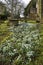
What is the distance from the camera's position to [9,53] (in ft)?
19.0

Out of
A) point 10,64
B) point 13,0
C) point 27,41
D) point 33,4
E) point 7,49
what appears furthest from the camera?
point 13,0

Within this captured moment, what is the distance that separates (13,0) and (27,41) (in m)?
26.5

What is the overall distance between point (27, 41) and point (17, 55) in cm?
132

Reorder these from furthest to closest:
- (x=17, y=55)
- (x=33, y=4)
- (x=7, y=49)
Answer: (x=33, y=4), (x=7, y=49), (x=17, y=55)

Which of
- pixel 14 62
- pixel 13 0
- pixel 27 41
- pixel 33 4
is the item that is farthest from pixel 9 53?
pixel 13 0

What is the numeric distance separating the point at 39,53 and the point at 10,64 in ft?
3.58

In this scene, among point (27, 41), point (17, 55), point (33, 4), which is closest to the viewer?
point (17, 55)

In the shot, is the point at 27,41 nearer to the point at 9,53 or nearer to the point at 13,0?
the point at 9,53

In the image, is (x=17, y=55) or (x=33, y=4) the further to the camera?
(x=33, y=4)

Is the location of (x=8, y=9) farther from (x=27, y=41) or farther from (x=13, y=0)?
(x=27, y=41)

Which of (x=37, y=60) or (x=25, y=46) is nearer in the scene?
(x=37, y=60)

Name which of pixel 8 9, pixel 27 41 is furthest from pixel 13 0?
pixel 27 41

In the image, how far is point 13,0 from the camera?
32.9 metres

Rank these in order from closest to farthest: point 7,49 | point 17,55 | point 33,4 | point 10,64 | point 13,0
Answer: point 10,64 → point 17,55 → point 7,49 → point 33,4 → point 13,0
